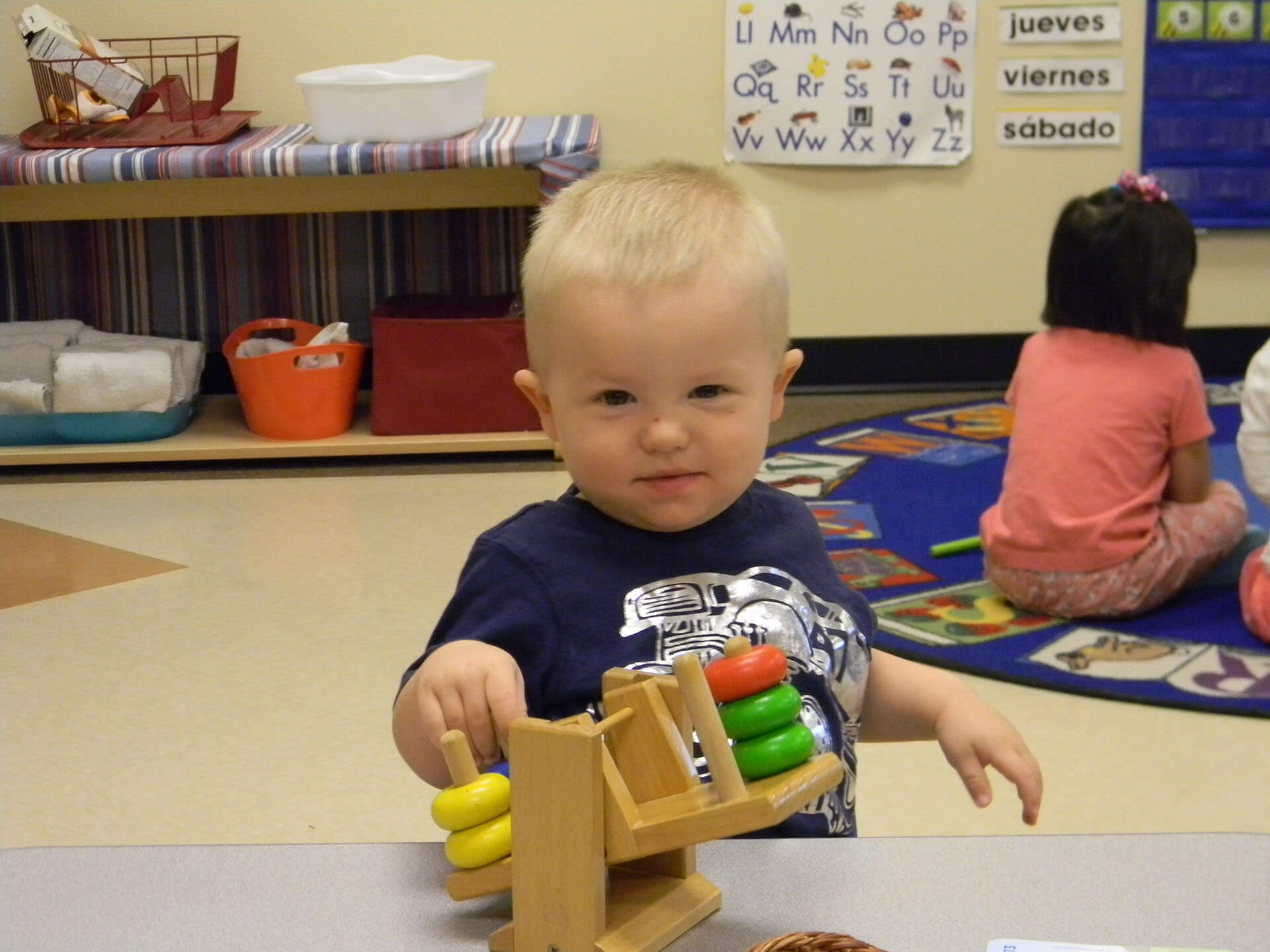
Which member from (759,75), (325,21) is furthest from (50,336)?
(759,75)

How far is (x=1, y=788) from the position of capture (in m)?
1.52

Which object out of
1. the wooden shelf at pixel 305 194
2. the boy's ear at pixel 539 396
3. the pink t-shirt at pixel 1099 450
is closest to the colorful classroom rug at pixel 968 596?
the pink t-shirt at pixel 1099 450

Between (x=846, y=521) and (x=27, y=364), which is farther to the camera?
(x=27, y=364)

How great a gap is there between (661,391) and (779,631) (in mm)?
141

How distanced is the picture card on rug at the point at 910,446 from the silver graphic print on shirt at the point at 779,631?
198cm

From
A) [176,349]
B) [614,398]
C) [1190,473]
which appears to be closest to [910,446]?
[1190,473]

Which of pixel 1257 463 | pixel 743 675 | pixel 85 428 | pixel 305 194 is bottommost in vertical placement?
pixel 85 428

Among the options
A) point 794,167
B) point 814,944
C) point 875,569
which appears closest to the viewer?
point 814,944

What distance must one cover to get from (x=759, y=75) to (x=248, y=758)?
199cm

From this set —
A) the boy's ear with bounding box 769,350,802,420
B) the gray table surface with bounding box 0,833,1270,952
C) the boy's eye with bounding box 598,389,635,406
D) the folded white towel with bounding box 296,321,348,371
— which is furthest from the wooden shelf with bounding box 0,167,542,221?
the gray table surface with bounding box 0,833,1270,952

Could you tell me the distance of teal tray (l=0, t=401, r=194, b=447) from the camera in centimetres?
281

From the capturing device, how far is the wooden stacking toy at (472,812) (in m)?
0.53

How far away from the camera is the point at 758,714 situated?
19.8 inches

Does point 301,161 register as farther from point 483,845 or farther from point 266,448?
point 483,845
